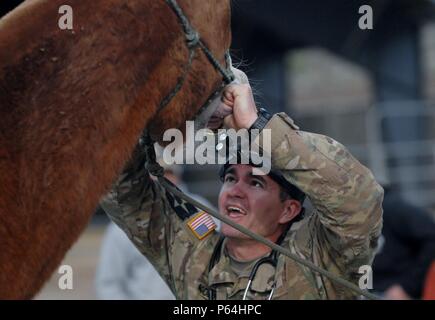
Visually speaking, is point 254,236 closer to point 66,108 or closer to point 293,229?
point 293,229

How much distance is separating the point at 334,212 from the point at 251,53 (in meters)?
9.75

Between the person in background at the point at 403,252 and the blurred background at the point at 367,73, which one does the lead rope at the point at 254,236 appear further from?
the blurred background at the point at 367,73

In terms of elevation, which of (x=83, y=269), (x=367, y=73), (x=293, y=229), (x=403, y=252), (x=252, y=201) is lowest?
(x=83, y=269)

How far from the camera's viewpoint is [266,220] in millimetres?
3201

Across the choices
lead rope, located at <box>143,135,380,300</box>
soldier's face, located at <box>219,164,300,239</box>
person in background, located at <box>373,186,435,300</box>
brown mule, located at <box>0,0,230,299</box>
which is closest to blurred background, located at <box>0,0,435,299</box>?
person in background, located at <box>373,186,435,300</box>

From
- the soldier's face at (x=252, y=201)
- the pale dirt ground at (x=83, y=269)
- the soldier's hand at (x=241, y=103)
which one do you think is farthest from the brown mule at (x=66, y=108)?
the pale dirt ground at (x=83, y=269)

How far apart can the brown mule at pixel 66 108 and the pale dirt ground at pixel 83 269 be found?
6.16 m

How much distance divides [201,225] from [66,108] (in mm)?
1057

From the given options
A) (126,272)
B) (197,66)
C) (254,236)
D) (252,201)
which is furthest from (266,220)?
(126,272)

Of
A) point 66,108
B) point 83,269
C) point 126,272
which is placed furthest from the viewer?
point 83,269

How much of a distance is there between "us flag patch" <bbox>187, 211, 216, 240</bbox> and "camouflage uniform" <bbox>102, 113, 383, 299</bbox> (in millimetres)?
19

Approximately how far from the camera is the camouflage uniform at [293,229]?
111 inches

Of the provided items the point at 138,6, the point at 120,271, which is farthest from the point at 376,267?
the point at 138,6
